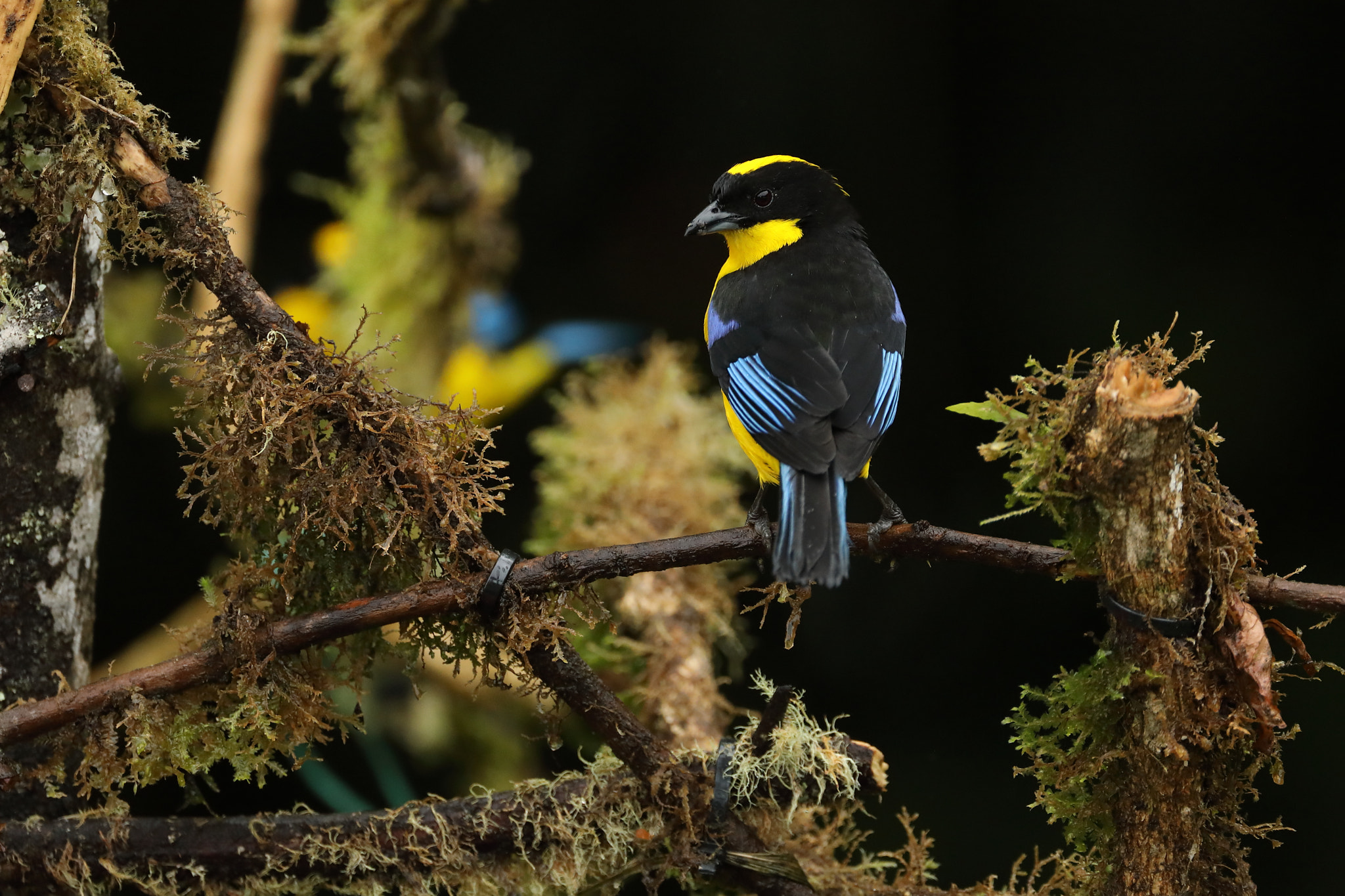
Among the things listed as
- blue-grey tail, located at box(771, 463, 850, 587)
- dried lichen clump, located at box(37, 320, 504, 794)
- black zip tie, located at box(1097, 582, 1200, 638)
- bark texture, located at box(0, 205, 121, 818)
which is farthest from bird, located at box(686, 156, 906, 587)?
bark texture, located at box(0, 205, 121, 818)

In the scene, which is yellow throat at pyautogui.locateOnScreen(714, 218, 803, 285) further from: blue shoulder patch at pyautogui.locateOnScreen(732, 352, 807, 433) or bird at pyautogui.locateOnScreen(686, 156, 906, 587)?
blue shoulder patch at pyautogui.locateOnScreen(732, 352, 807, 433)

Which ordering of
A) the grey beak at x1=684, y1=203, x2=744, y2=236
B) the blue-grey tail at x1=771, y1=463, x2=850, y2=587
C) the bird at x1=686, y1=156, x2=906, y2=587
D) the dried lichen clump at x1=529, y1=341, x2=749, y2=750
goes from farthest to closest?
1. the dried lichen clump at x1=529, y1=341, x2=749, y2=750
2. the grey beak at x1=684, y1=203, x2=744, y2=236
3. the bird at x1=686, y1=156, x2=906, y2=587
4. the blue-grey tail at x1=771, y1=463, x2=850, y2=587

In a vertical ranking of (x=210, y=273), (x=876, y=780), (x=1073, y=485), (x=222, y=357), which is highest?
(x=210, y=273)

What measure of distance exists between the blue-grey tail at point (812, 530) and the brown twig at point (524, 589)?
0.15ft

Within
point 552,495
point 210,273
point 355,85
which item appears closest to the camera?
point 210,273

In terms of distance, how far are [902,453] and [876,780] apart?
169cm

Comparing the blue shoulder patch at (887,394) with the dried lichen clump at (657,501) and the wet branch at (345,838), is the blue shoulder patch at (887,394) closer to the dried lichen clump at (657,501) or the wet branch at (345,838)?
the wet branch at (345,838)

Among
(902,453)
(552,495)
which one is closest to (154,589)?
(552,495)

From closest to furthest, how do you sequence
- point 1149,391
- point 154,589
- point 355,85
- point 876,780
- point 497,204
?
1. point 1149,391
2. point 876,780
3. point 355,85
4. point 497,204
5. point 154,589

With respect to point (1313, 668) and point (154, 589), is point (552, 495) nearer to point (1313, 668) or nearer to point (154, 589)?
point (154, 589)

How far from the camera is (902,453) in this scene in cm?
325

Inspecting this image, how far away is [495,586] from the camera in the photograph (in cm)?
138

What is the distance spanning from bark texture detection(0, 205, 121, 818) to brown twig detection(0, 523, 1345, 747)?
178 mm

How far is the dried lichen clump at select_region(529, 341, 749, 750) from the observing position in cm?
235
